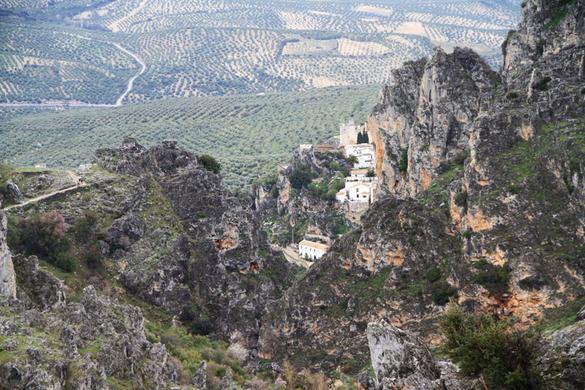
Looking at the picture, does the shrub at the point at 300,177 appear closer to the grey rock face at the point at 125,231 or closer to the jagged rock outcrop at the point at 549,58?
the jagged rock outcrop at the point at 549,58

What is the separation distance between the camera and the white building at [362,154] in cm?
10175

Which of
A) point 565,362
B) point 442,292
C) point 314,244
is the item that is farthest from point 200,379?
point 314,244

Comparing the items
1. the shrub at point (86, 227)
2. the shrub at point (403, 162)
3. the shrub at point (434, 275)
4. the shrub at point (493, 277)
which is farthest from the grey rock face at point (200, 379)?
the shrub at point (403, 162)

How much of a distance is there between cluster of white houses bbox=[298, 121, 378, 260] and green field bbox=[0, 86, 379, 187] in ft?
52.3

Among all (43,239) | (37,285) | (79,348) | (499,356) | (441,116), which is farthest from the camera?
(441,116)

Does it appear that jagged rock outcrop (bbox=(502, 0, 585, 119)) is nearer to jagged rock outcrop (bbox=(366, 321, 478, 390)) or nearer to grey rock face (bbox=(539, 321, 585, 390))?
grey rock face (bbox=(539, 321, 585, 390))

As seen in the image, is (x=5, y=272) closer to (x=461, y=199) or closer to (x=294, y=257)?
(x=461, y=199)

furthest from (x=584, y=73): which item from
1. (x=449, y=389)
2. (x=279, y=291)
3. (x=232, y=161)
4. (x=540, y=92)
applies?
(x=232, y=161)

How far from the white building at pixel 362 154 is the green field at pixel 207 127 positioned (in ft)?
64.5

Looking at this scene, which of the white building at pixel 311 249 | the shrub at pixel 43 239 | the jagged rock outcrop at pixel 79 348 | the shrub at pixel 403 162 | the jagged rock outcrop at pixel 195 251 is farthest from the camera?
the white building at pixel 311 249

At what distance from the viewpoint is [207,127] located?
163 metres

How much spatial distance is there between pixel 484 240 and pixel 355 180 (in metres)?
55.0

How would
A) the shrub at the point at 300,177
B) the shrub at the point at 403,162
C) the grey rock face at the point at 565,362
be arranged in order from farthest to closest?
the shrub at the point at 300,177 < the shrub at the point at 403,162 < the grey rock face at the point at 565,362

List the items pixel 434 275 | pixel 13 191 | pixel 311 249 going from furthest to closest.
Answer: pixel 311 249, pixel 13 191, pixel 434 275
